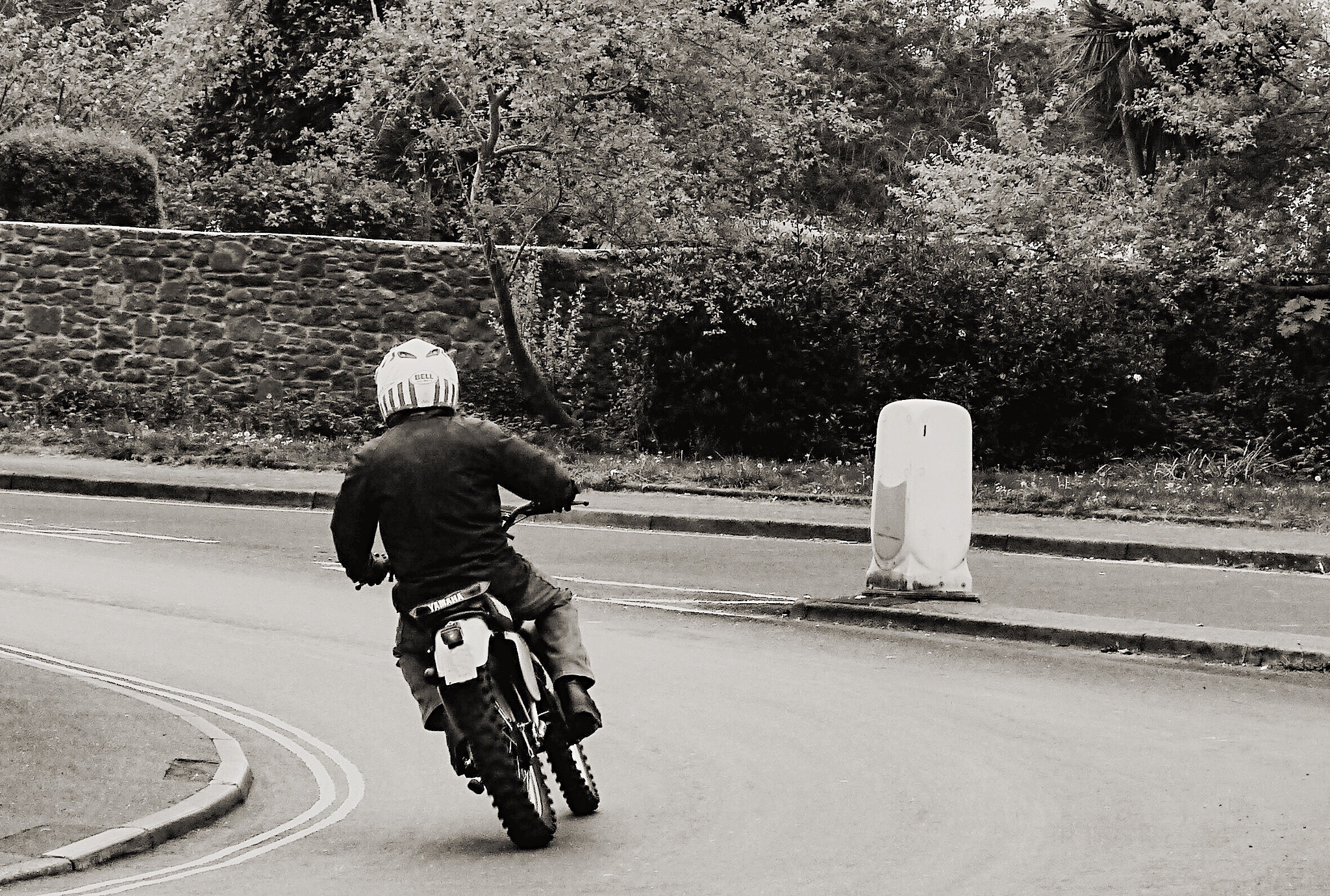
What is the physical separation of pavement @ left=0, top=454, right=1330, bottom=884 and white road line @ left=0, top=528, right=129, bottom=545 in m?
2.66

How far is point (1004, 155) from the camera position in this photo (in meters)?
26.5

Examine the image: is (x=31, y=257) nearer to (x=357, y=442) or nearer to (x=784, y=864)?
(x=357, y=442)

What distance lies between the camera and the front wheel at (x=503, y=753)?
19.3 ft

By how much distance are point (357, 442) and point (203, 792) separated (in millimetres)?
14352

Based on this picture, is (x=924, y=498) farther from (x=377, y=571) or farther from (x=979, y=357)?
(x=979, y=357)

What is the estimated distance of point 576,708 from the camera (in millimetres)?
6145

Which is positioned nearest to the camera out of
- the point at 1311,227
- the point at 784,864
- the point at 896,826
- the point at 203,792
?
the point at 784,864

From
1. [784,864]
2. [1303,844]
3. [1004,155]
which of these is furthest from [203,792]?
[1004,155]

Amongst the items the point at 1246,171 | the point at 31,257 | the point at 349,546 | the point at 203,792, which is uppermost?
the point at 1246,171

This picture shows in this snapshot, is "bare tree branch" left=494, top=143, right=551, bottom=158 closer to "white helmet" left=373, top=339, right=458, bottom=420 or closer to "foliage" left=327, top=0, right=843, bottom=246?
"foliage" left=327, top=0, right=843, bottom=246

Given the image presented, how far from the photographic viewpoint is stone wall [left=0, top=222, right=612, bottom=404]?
872 inches

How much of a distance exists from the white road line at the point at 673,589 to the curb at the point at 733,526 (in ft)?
8.14

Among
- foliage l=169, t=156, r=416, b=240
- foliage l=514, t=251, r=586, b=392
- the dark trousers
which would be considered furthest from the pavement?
foliage l=169, t=156, r=416, b=240

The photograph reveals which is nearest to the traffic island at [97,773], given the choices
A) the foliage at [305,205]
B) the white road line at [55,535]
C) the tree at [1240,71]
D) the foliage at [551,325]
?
the white road line at [55,535]
